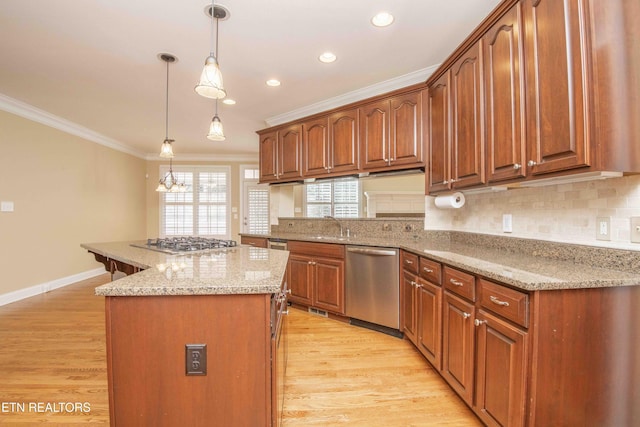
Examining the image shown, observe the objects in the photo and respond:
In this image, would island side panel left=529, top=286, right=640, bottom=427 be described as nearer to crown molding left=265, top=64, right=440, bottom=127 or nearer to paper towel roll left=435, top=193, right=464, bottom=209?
paper towel roll left=435, top=193, right=464, bottom=209

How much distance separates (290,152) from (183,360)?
2.99m

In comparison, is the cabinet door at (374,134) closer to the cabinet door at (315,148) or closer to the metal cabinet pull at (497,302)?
the cabinet door at (315,148)

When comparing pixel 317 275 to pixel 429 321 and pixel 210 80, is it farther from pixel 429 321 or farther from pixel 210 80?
pixel 210 80

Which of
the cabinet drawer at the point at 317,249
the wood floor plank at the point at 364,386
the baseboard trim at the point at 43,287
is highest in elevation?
the cabinet drawer at the point at 317,249

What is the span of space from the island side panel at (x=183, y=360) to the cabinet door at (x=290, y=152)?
8.88ft

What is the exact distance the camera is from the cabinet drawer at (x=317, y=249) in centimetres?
293

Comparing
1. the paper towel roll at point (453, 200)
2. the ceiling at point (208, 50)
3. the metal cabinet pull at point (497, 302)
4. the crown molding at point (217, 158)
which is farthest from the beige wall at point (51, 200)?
the metal cabinet pull at point (497, 302)

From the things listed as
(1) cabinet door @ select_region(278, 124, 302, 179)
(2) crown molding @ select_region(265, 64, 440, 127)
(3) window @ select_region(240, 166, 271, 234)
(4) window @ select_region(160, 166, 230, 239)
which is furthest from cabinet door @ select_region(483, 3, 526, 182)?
(4) window @ select_region(160, 166, 230, 239)

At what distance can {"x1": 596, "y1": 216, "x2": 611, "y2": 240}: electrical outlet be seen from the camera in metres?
1.43

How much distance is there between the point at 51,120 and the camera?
162 inches

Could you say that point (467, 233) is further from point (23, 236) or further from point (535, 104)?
point (23, 236)

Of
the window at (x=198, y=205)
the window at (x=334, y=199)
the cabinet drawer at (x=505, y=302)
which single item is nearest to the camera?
the cabinet drawer at (x=505, y=302)

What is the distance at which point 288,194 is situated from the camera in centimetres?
426

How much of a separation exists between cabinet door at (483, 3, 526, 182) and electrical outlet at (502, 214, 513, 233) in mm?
458
